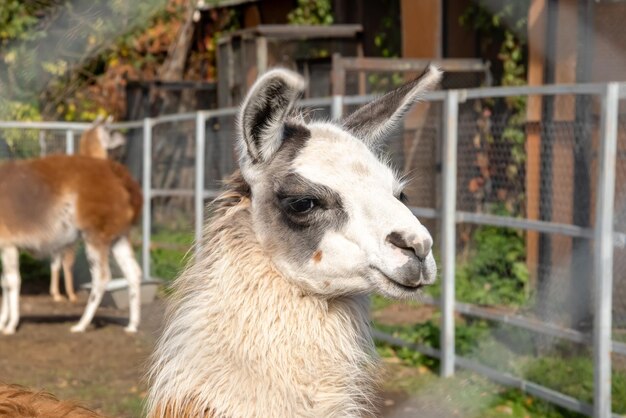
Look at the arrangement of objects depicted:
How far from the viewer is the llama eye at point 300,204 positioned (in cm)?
285

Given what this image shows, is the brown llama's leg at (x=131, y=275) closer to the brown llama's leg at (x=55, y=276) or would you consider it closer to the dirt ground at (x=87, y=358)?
the dirt ground at (x=87, y=358)

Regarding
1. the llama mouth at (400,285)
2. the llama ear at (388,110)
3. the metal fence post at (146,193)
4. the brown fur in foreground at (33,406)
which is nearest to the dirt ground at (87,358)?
the metal fence post at (146,193)

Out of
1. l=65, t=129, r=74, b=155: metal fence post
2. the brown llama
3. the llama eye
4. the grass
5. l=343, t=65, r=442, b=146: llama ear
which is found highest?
l=343, t=65, r=442, b=146: llama ear

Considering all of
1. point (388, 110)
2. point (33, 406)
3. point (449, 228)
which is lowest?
point (449, 228)

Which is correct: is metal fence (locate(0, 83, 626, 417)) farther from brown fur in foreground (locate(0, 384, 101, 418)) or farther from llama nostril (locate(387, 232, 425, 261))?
brown fur in foreground (locate(0, 384, 101, 418))

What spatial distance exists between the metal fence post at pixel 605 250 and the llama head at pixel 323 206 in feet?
8.19

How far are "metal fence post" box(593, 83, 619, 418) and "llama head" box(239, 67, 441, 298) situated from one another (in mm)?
2496

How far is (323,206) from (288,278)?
0.23 m

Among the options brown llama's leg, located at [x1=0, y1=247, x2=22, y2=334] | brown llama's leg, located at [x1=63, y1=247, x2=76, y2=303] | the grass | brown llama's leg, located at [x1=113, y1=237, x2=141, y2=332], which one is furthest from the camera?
brown llama's leg, located at [x1=63, y1=247, x2=76, y2=303]

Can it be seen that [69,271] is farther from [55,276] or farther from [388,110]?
[388,110]

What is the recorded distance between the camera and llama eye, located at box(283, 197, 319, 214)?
9.36 feet

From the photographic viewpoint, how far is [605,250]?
17.0ft

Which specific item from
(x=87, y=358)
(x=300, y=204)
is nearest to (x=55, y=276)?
(x=87, y=358)

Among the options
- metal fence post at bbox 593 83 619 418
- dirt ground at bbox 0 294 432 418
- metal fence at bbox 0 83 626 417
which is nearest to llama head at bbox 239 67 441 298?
metal fence at bbox 0 83 626 417
